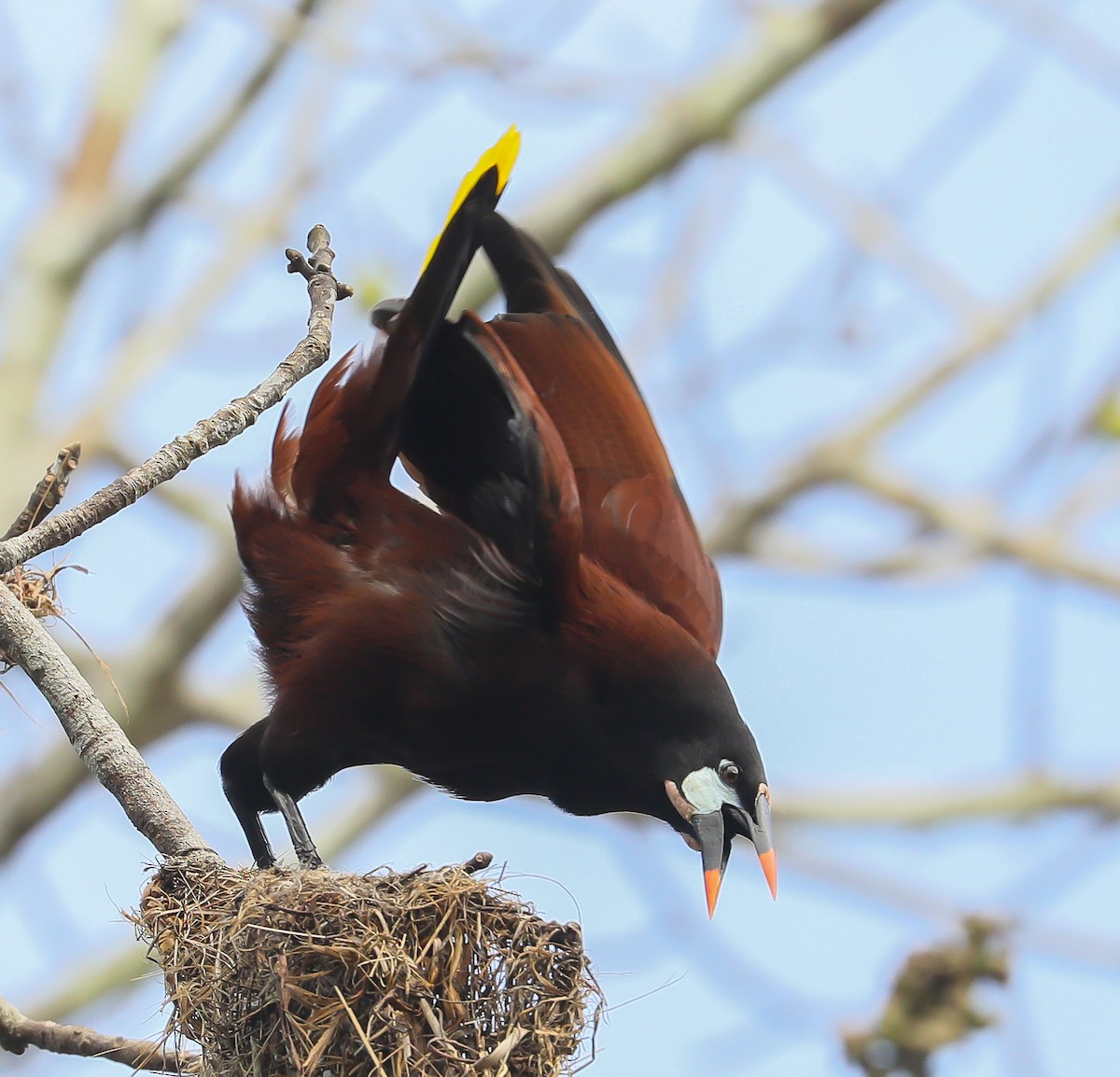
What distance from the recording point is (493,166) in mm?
2629

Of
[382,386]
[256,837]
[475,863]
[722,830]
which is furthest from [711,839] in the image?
[382,386]

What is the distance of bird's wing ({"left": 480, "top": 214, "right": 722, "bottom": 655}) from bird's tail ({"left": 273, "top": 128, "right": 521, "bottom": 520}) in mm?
280

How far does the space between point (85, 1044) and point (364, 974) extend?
1.94ft

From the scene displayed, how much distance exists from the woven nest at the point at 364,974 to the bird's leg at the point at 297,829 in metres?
0.40

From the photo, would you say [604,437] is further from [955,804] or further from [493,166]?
[955,804]

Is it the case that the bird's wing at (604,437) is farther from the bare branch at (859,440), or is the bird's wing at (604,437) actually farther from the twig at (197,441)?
the bare branch at (859,440)

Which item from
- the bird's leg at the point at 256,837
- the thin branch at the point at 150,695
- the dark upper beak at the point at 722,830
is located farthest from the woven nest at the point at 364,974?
the thin branch at the point at 150,695

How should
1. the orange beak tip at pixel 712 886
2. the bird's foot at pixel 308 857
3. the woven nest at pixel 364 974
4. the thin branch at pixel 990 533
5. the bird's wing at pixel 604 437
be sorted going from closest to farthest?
the woven nest at pixel 364 974
the orange beak tip at pixel 712 886
the bird's foot at pixel 308 857
the bird's wing at pixel 604 437
the thin branch at pixel 990 533

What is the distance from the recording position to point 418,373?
270 centimetres

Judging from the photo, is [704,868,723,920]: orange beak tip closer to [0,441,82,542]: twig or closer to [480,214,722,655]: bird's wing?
[480,214,722,655]: bird's wing

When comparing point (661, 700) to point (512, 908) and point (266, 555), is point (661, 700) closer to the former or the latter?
point (512, 908)

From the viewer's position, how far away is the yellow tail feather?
102 inches

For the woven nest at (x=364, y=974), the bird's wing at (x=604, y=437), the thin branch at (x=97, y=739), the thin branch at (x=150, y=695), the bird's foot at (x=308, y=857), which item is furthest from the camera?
the thin branch at (x=150, y=695)

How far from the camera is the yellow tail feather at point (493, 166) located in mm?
2600
